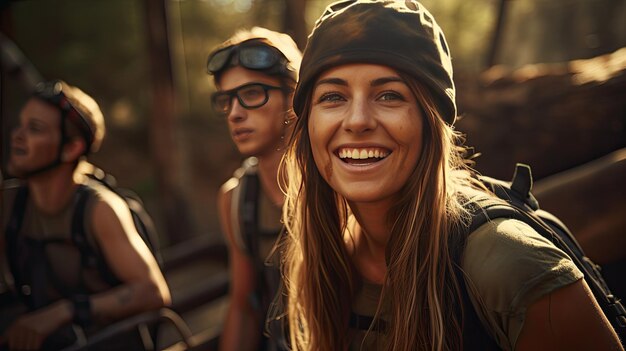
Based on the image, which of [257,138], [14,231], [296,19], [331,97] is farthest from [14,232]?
[296,19]

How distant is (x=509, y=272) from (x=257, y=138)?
150 cm

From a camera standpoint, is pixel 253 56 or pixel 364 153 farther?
pixel 253 56

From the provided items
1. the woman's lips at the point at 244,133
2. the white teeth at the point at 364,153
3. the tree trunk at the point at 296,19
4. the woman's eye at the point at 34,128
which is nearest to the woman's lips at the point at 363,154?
the white teeth at the point at 364,153

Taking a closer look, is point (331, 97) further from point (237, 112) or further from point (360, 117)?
point (237, 112)

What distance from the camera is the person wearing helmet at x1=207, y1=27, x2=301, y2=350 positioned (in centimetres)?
258

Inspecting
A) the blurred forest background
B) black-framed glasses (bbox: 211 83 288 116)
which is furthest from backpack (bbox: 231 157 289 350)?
the blurred forest background

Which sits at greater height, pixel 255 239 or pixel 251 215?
pixel 251 215

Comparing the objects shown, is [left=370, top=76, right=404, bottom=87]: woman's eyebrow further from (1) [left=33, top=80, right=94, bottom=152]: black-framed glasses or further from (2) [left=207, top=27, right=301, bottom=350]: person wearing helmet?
(1) [left=33, top=80, right=94, bottom=152]: black-framed glasses

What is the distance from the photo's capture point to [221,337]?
9.73ft

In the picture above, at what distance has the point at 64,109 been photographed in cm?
309

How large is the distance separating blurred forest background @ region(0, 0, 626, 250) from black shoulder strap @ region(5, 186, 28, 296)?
1653 mm

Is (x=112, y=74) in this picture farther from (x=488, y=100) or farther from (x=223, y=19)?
(x=488, y=100)

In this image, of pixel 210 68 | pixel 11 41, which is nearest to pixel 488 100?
pixel 210 68

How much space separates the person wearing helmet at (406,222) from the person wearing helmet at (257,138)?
2.28ft
